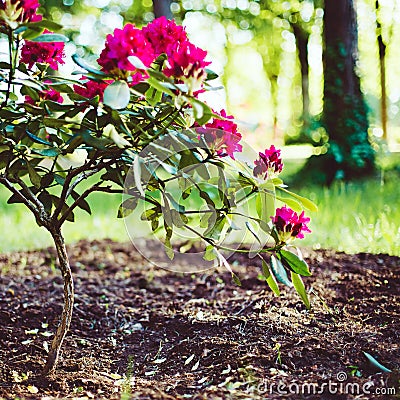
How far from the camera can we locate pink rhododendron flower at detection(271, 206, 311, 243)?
1647 mm

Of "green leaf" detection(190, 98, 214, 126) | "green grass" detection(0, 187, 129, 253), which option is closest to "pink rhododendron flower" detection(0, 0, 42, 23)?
"green leaf" detection(190, 98, 214, 126)

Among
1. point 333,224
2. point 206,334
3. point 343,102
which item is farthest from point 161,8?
point 206,334

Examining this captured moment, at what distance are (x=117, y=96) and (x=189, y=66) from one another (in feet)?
0.61

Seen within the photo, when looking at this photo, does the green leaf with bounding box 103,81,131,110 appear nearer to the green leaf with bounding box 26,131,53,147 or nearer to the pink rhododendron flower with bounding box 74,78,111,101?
the pink rhododendron flower with bounding box 74,78,111,101

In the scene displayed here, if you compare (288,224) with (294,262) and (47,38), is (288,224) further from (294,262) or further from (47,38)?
(47,38)

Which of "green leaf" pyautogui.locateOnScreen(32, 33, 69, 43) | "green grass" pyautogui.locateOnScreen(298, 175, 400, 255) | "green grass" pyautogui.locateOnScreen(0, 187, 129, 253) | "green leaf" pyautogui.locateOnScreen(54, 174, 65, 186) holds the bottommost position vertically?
"green grass" pyautogui.locateOnScreen(0, 187, 129, 253)

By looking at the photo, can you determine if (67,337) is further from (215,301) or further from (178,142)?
(178,142)

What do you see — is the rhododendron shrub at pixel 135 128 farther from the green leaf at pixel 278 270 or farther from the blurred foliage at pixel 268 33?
the blurred foliage at pixel 268 33

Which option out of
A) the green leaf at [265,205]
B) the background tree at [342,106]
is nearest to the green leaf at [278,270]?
the green leaf at [265,205]

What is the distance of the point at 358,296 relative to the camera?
2.47 m

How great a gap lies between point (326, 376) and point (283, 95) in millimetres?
25015

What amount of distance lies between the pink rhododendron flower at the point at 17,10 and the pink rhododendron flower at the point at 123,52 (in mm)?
197

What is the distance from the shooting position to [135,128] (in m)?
1.57

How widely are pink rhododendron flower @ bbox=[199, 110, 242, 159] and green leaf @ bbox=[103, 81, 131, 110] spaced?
0.98 ft
